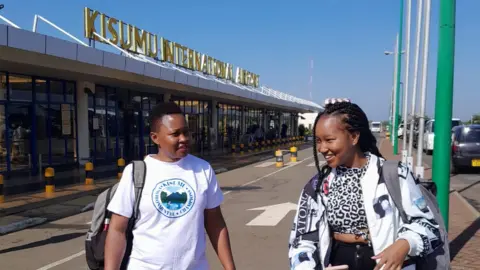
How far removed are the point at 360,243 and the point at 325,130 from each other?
0.59 m

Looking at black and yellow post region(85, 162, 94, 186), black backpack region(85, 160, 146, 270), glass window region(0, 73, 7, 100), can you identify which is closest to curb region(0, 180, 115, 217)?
black and yellow post region(85, 162, 94, 186)

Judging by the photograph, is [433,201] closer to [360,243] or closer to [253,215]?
[360,243]

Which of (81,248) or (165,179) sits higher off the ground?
(165,179)

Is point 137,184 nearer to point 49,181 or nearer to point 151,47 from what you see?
point 49,181

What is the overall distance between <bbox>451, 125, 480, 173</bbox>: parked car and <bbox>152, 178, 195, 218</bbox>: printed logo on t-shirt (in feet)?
52.7

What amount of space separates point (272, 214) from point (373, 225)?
7.28m

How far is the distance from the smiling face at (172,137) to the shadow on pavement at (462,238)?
457 centimetres

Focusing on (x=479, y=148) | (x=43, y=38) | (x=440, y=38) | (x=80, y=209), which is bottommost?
(x=80, y=209)

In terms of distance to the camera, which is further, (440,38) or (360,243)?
(440,38)

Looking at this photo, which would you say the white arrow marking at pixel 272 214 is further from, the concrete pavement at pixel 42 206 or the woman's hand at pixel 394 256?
the woman's hand at pixel 394 256

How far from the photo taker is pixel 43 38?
38.6 ft

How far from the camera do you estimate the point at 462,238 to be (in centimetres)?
689

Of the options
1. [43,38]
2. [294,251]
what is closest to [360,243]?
[294,251]

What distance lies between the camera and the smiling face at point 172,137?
2.70 m
